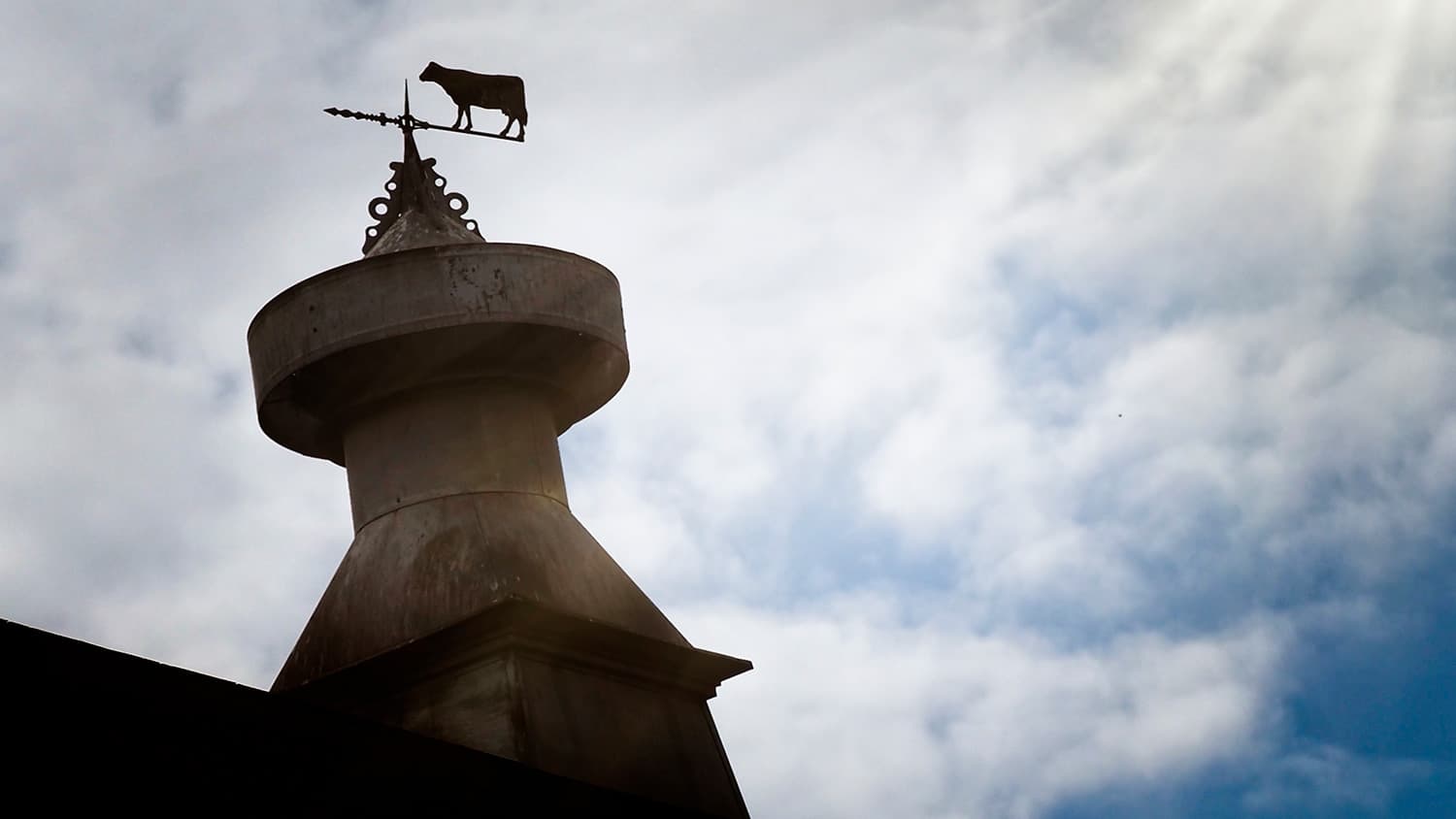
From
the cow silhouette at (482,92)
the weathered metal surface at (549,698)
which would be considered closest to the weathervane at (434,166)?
the cow silhouette at (482,92)

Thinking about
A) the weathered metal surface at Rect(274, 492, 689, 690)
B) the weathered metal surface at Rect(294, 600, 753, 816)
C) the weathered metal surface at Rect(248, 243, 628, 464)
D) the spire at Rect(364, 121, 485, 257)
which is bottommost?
the weathered metal surface at Rect(294, 600, 753, 816)

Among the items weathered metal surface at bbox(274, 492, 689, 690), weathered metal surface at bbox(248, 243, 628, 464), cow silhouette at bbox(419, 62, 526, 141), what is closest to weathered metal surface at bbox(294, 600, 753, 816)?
weathered metal surface at bbox(274, 492, 689, 690)

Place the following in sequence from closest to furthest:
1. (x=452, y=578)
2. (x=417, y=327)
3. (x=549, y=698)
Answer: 1. (x=549, y=698)
2. (x=452, y=578)
3. (x=417, y=327)

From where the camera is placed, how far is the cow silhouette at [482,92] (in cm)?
1366

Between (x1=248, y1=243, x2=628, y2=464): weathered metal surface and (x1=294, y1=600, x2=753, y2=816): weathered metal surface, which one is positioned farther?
(x1=248, y1=243, x2=628, y2=464): weathered metal surface

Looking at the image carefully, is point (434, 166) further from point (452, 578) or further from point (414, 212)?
point (452, 578)

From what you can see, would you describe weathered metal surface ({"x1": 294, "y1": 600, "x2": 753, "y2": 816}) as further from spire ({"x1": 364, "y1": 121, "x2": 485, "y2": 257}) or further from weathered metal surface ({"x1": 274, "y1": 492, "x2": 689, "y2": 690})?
spire ({"x1": 364, "y1": 121, "x2": 485, "y2": 257})

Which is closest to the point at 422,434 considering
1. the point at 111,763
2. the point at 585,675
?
the point at 585,675

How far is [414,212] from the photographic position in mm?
13250

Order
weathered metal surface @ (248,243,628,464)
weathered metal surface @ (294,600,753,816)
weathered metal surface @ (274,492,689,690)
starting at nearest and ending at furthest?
weathered metal surface @ (294,600,753,816), weathered metal surface @ (274,492,689,690), weathered metal surface @ (248,243,628,464)

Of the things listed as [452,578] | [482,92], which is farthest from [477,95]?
[452,578]

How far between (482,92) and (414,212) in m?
1.19

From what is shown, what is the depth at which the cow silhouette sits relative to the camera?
1366 cm

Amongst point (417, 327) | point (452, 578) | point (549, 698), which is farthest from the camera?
point (417, 327)
